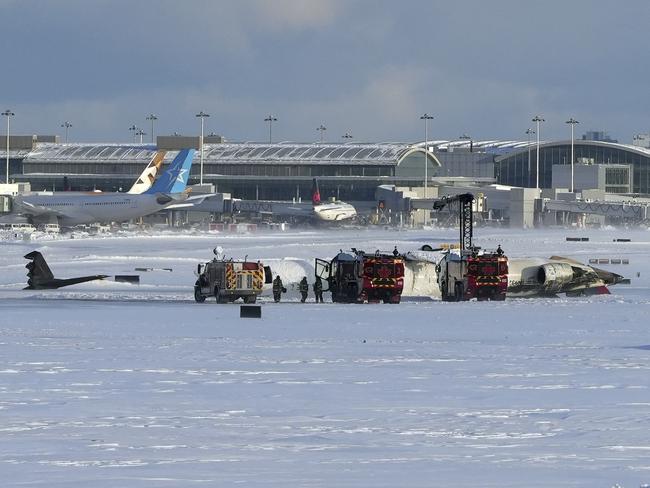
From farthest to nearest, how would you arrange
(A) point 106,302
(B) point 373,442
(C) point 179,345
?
(A) point 106,302 < (C) point 179,345 < (B) point 373,442

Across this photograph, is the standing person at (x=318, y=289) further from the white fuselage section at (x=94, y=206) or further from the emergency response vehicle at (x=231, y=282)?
the white fuselage section at (x=94, y=206)

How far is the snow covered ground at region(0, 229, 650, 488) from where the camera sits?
19625 millimetres

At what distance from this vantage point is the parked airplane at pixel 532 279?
6238 centimetres

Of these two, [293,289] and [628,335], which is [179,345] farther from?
[293,289]

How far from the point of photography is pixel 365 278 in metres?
59.1

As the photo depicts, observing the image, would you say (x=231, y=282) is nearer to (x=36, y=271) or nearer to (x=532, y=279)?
(x=36, y=271)

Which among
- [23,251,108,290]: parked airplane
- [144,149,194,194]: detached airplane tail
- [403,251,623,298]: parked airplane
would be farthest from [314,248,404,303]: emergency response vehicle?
[144,149,194,194]: detached airplane tail

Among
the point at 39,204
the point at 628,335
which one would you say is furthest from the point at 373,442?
the point at 39,204

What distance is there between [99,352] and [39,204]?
409 feet

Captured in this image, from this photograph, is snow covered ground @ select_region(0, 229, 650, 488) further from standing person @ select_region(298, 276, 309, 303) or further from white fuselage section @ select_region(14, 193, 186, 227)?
white fuselage section @ select_region(14, 193, 186, 227)

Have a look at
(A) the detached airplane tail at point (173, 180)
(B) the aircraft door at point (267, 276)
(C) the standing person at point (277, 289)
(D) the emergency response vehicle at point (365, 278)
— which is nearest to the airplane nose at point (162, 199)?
(A) the detached airplane tail at point (173, 180)

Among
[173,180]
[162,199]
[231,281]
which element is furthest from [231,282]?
[173,180]

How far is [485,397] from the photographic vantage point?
1080 inches

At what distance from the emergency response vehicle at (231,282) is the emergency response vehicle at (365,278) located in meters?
3.91
